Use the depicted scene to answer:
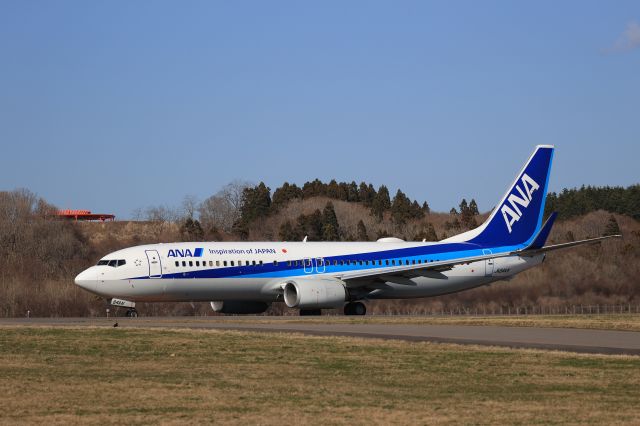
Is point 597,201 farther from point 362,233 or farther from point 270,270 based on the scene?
point 270,270

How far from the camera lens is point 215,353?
1041 inches

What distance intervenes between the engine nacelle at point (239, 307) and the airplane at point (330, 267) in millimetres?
48

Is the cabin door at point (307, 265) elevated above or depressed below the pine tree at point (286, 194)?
below

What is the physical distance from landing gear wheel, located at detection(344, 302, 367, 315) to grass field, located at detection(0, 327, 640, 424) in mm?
23609

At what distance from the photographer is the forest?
60.6m

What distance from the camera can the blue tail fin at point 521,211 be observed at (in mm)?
57344

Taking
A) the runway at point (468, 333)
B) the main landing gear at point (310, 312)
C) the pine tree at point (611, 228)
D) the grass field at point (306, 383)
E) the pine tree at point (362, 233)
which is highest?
the pine tree at point (362, 233)

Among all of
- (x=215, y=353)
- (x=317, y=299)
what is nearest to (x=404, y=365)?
(x=215, y=353)

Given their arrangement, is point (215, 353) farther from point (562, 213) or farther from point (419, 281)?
point (562, 213)

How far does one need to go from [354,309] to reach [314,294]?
4.27 metres

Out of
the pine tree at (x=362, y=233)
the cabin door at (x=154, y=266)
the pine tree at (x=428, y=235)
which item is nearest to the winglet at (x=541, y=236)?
the cabin door at (x=154, y=266)

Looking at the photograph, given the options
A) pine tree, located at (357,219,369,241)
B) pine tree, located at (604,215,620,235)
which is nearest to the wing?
pine tree, located at (604,215,620,235)

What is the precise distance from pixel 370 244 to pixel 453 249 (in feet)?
13.8

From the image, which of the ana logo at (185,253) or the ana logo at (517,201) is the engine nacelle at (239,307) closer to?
the ana logo at (185,253)
